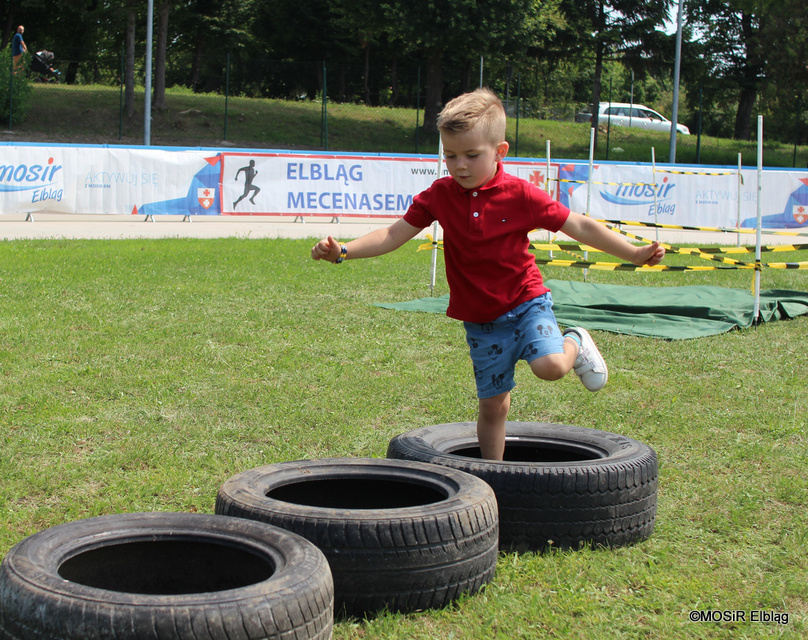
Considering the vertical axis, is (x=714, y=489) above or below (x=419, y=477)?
below

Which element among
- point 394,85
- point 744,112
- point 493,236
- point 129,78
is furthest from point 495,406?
point 744,112

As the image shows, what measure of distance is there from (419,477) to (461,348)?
423cm

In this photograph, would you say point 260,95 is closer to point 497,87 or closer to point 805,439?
point 497,87

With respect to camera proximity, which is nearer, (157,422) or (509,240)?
(509,240)

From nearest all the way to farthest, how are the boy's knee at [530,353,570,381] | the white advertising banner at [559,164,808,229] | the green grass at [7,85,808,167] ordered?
the boy's knee at [530,353,570,381] → the white advertising banner at [559,164,808,229] → the green grass at [7,85,808,167]

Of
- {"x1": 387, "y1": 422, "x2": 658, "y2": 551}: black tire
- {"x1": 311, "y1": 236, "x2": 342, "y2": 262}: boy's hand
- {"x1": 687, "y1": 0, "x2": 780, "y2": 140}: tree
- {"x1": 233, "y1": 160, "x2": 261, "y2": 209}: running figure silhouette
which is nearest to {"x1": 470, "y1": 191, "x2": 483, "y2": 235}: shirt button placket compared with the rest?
{"x1": 311, "y1": 236, "x2": 342, "y2": 262}: boy's hand

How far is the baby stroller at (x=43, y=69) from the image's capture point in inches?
1448

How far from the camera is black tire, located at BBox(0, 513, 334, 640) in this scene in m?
2.14

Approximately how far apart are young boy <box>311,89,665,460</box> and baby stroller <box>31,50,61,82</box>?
3697 cm

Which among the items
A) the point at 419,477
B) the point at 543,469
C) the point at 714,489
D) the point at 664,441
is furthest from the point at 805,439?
the point at 419,477

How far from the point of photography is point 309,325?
8266 millimetres

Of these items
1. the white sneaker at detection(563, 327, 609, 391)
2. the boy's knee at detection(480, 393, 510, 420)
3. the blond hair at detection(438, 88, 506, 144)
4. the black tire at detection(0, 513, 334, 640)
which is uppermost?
the blond hair at detection(438, 88, 506, 144)

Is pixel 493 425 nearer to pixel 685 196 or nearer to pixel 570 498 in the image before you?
pixel 570 498

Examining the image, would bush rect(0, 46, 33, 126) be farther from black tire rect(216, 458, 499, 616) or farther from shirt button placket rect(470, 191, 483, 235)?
black tire rect(216, 458, 499, 616)
